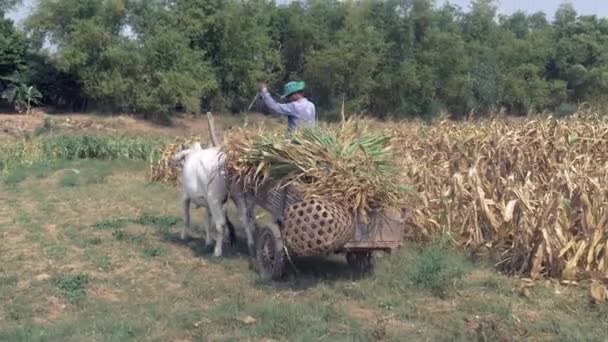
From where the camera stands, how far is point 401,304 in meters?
8.29

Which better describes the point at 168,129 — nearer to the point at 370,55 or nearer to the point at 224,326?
the point at 370,55

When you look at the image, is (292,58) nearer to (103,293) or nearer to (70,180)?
(70,180)

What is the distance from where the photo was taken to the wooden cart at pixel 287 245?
29.1 ft

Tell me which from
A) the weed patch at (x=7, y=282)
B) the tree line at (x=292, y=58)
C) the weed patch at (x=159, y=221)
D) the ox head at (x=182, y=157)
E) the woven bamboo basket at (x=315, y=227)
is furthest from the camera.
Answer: the tree line at (x=292, y=58)

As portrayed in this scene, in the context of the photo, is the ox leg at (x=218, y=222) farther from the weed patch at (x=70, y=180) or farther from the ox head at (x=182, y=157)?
the weed patch at (x=70, y=180)

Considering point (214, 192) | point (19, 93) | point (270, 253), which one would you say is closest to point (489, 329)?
point (270, 253)

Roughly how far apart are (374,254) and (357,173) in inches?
52.2

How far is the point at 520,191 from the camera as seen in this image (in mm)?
9828

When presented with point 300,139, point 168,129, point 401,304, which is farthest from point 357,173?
point 168,129

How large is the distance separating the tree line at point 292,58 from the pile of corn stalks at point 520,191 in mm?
24290

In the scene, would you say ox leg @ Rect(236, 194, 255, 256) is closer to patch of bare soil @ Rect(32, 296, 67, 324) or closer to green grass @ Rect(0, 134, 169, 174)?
patch of bare soil @ Rect(32, 296, 67, 324)

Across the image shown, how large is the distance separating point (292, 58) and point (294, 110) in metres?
35.1

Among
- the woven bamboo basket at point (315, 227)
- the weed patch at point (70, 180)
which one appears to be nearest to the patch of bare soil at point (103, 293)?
the woven bamboo basket at point (315, 227)

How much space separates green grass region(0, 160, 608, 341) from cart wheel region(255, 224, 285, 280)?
0.48ft
